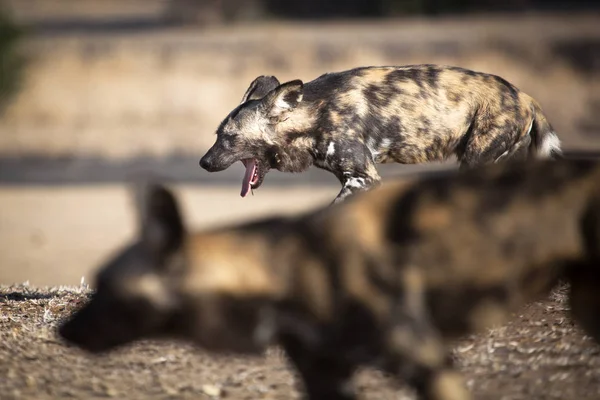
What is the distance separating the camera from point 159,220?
452 centimetres

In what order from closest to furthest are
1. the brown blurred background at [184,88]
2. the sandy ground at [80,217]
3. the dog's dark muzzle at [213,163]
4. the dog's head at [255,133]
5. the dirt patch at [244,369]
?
the dirt patch at [244,369] → the dog's head at [255,133] → the dog's dark muzzle at [213,163] → the sandy ground at [80,217] → the brown blurred background at [184,88]

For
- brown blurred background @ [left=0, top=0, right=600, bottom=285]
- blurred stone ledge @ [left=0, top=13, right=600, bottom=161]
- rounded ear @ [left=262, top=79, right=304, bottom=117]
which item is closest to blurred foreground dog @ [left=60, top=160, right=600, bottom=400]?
rounded ear @ [left=262, top=79, right=304, bottom=117]

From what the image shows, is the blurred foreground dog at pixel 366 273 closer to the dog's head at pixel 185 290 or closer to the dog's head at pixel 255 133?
the dog's head at pixel 185 290

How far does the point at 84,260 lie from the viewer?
53.2 ft

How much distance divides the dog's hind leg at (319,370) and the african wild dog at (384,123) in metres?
3.26

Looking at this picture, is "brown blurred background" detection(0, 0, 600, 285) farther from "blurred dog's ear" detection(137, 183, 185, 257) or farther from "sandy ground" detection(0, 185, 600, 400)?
"blurred dog's ear" detection(137, 183, 185, 257)

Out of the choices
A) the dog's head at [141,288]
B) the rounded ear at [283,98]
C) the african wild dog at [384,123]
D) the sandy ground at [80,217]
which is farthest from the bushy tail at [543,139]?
the sandy ground at [80,217]

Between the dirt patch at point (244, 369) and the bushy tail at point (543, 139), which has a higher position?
the bushy tail at point (543, 139)

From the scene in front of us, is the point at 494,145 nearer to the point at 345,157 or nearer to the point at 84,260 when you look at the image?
the point at 345,157

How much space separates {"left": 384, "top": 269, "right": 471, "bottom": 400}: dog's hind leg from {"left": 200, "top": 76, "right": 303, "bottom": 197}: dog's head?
358cm

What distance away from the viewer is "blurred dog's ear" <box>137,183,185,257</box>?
14.6ft

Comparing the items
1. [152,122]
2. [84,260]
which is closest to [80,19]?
[152,122]

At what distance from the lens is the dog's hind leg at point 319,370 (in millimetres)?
4574

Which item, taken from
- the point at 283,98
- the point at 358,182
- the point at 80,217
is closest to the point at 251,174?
the point at 283,98
